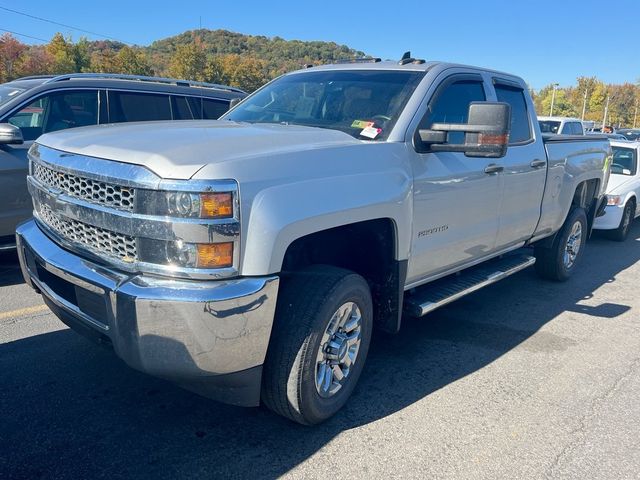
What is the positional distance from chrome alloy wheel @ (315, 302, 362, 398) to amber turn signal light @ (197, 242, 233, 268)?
783 millimetres

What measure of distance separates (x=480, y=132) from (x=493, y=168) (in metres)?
1.07

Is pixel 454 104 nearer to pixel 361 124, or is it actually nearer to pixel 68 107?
pixel 361 124

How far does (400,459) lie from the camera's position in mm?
2779

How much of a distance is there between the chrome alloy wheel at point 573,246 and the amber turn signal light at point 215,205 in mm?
4827

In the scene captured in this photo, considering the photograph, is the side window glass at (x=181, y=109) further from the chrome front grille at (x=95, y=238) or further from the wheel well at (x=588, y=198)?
the wheel well at (x=588, y=198)

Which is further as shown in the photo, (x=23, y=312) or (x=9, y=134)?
(x=9, y=134)

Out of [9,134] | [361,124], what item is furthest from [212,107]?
[361,124]

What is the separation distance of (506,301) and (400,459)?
121 inches

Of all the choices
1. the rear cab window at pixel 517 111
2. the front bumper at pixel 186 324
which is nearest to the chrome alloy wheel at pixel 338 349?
the front bumper at pixel 186 324

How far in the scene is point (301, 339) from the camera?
2.69 meters

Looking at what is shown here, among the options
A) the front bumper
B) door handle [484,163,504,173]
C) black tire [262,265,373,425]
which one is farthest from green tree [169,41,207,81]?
the front bumper

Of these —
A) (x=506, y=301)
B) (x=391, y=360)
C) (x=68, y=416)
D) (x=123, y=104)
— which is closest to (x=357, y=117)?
(x=391, y=360)

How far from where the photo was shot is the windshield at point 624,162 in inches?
369

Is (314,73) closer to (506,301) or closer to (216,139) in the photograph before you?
(216,139)
